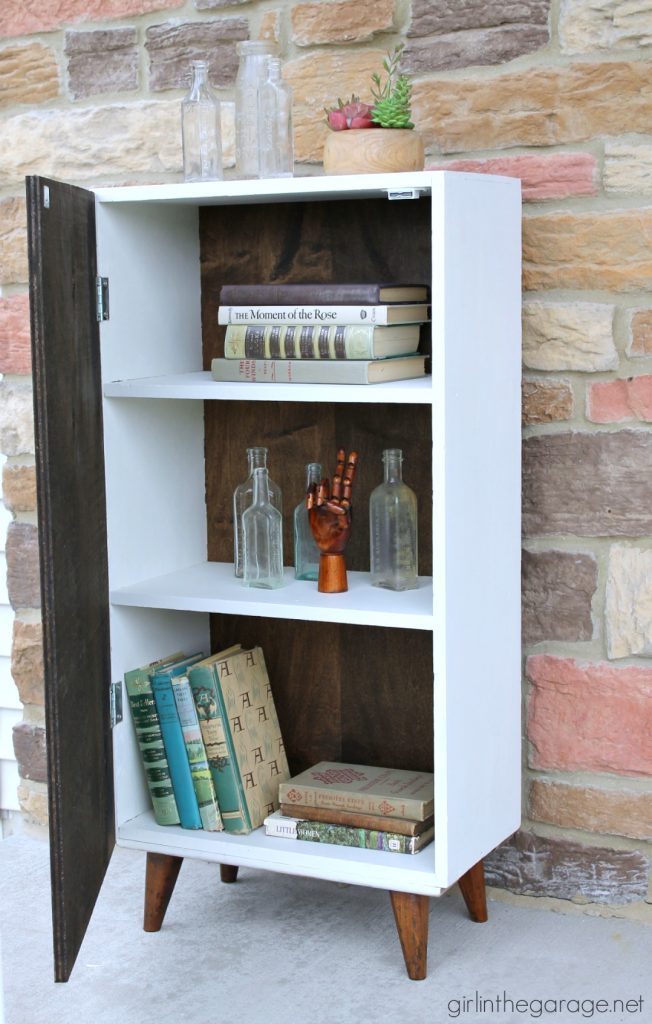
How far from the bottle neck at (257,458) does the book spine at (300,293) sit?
0.30 meters

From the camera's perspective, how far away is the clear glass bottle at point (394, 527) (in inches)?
92.9

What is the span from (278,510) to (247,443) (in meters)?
0.26

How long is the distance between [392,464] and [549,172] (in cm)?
61

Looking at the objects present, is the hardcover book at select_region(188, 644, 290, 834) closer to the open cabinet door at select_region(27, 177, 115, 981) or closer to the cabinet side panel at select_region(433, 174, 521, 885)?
the open cabinet door at select_region(27, 177, 115, 981)

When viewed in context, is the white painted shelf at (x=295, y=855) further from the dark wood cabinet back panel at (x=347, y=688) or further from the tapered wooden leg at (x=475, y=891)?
the dark wood cabinet back panel at (x=347, y=688)

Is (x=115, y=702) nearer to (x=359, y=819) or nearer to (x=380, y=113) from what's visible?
(x=359, y=819)

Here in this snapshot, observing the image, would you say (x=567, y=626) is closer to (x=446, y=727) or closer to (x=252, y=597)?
(x=446, y=727)

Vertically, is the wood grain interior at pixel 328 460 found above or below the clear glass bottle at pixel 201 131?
below

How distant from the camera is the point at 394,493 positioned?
2.36 metres

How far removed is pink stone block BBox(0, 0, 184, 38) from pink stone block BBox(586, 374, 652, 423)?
3.94ft

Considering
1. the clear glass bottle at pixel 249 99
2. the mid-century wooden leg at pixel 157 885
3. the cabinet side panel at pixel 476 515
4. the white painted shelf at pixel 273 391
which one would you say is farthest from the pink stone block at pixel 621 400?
the mid-century wooden leg at pixel 157 885

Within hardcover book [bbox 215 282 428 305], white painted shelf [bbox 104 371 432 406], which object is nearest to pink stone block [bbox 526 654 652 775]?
white painted shelf [bbox 104 371 432 406]

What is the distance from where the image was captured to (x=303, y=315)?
7.32 feet

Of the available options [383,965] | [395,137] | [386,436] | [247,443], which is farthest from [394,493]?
[383,965]
